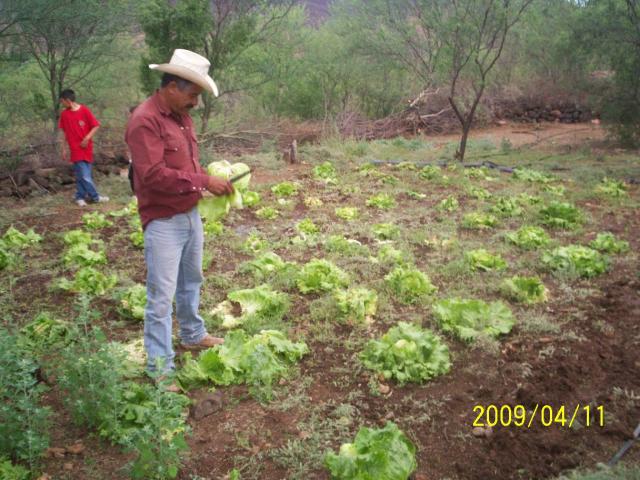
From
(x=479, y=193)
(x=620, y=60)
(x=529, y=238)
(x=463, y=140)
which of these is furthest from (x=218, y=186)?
(x=620, y=60)

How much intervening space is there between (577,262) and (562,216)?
6.56 ft

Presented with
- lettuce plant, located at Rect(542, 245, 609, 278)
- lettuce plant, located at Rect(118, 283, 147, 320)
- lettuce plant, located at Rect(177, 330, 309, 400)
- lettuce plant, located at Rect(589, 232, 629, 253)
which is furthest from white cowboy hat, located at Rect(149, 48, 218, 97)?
lettuce plant, located at Rect(589, 232, 629, 253)

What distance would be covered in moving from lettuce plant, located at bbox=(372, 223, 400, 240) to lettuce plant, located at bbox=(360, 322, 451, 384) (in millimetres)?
3069

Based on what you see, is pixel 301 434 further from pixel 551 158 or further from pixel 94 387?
pixel 551 158

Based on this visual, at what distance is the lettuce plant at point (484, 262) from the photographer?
5.74m

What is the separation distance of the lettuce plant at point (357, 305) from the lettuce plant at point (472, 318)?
0.58 m

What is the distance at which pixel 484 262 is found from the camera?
5789 mm

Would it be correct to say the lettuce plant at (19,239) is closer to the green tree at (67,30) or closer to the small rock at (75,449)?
the green tree at (67,30)

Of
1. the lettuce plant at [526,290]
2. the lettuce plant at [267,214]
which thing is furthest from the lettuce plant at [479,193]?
the lettuce plant at [526,290]

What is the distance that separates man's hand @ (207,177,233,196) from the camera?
3375mm

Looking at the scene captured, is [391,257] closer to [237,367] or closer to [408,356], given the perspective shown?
[408,356]

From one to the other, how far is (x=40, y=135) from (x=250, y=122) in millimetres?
6449

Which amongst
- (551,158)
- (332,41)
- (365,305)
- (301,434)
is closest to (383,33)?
(332,41)

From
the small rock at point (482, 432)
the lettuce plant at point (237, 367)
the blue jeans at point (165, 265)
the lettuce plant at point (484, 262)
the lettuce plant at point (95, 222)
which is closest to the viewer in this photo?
the small rock at point (482, 432)
